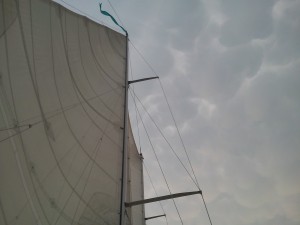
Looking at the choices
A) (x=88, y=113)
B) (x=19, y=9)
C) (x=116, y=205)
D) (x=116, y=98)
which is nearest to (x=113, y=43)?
(x=116, y=98)

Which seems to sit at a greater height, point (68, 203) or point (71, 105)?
point (71, 105)

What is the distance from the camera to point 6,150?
3.97 meters

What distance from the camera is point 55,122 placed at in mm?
5480

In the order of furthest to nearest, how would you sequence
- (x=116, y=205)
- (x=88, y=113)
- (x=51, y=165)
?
1. (x=88, y=113)
2. (x=116, y=205)
3. (x=51, y=165)

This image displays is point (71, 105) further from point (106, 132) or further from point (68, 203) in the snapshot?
point (68, 203)

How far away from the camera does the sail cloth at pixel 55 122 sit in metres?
4.18

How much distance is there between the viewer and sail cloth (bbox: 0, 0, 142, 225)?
4.18 m

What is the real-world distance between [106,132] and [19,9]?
3.39m

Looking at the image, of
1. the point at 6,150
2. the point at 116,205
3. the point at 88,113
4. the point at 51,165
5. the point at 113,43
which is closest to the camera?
the point at 6,150

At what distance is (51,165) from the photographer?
495 centimetres

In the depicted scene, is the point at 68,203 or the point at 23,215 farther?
the point at 68,203

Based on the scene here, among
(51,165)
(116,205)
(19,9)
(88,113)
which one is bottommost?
(116,205)

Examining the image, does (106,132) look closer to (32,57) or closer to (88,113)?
(88,113)

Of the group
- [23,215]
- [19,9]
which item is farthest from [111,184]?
[19,9]
